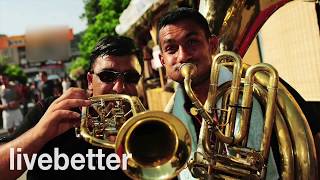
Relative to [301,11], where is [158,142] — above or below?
below

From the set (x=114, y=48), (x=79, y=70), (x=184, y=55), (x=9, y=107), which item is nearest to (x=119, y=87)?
(x=114, y=48)

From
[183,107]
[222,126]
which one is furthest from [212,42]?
[222,126]

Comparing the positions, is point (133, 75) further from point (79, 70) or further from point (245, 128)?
point (79, 70)

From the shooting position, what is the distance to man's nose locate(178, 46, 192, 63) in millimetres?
1960

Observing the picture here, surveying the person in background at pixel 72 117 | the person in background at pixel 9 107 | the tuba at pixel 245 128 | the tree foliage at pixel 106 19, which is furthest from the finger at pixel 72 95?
the tree foliage at pixel 106 19

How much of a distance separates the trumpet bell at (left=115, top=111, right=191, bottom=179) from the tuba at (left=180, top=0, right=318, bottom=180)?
10 cm

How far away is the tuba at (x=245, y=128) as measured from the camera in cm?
162

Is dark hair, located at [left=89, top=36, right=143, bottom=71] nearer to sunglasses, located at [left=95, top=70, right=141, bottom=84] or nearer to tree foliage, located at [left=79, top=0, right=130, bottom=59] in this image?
sunglasses, located at [left=95, top=70, right=141, bottom=84]

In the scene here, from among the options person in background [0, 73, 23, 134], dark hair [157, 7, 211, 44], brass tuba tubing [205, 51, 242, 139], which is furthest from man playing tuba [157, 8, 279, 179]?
person in background [0, 73, 23, 134]

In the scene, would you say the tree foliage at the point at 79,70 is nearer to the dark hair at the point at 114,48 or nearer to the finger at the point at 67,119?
the dark hair at the point at 114,48

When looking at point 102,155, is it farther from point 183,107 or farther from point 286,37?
point 286,37

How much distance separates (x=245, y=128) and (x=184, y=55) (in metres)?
0.53

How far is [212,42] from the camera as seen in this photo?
2.23m

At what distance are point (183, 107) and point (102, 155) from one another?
1.91 ft
